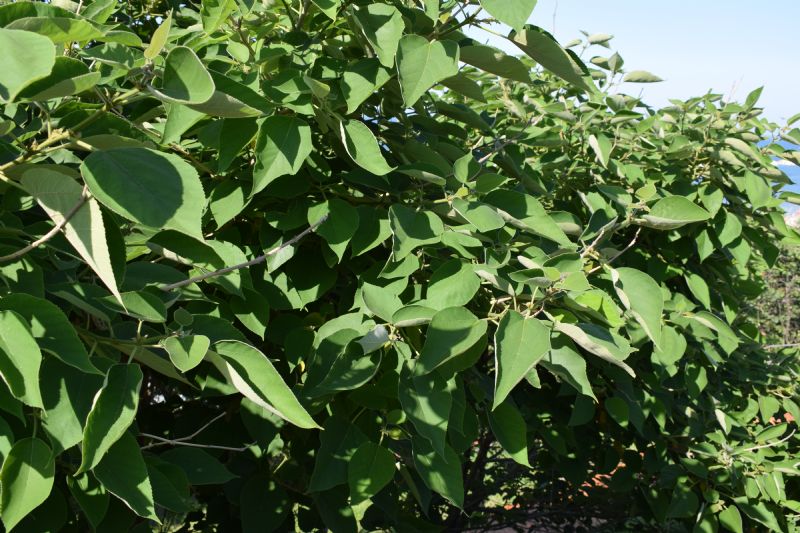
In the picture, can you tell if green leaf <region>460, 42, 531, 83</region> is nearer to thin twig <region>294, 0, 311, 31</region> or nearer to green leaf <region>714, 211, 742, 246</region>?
thin twig <region>294, 0, 311, 31</region>

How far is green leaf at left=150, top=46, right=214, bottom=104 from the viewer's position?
90 cm

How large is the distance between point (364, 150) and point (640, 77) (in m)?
1.76

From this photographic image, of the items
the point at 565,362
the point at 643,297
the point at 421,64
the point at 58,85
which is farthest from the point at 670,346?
the point at 58,85

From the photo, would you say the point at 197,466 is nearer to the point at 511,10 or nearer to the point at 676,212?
the point at 511,10

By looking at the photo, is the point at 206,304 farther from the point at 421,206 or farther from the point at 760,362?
the point at 760,362

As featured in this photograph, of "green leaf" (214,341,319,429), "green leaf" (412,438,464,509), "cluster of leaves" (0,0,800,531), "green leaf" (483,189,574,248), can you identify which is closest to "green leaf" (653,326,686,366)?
"cluster of leaves" (0,0,800,531)

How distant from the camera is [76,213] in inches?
35.9

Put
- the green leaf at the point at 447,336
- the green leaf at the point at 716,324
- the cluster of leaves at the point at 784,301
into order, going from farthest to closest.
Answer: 1. the cluster of leaves at the point at 784,301
2. the green leaf at the point at 716,324
3. the green leaf at the point at 447,336

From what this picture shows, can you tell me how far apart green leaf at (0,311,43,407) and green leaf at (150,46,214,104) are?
1.06 feet

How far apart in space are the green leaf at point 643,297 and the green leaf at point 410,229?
345 mm

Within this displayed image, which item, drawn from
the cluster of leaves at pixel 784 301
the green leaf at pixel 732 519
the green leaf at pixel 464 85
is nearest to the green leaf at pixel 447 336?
the green leaf at pixel 464 85

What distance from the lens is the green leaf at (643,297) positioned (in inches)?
55.0

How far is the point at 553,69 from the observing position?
1.53 metres

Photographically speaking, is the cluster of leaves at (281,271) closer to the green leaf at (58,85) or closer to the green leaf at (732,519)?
the green leaf at (58,85)
